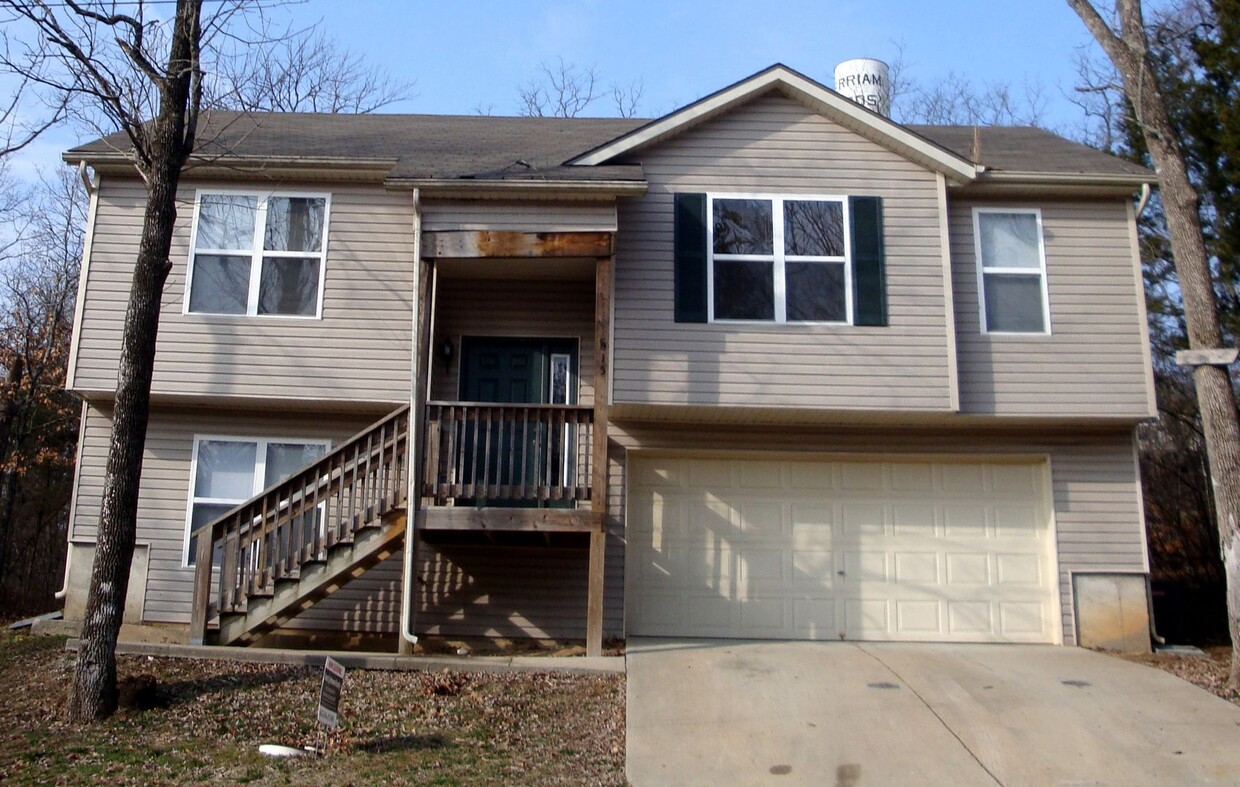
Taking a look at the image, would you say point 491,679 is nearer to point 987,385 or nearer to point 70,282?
point 987,385

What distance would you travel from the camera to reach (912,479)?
Answer: 12125 millimetres

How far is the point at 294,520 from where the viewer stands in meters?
10.7

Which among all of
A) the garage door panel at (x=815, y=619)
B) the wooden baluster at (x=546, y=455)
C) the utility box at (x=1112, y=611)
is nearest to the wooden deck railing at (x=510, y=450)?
the wooden baluster at (x=546, y=455)

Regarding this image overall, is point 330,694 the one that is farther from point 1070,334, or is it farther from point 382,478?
point 1070,334

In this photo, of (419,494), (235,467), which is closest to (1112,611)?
(419,494)

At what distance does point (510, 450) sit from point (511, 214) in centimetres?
256

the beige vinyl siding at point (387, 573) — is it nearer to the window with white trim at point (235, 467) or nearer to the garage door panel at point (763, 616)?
the window with white trim at point (235, 467)

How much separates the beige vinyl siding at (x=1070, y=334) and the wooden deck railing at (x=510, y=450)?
4332 millimetres

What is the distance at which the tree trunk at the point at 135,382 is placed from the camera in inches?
325

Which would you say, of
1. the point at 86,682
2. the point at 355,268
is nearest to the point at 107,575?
the point at 86,682

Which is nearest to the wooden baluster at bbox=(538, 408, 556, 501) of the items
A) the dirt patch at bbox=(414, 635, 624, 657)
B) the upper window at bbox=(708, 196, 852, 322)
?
the dirt patch at bbox=(414, 635, 624, 657)

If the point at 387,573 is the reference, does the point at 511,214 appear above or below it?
above

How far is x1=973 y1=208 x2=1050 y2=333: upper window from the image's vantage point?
1178cm

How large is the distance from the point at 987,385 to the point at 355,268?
7.33m
